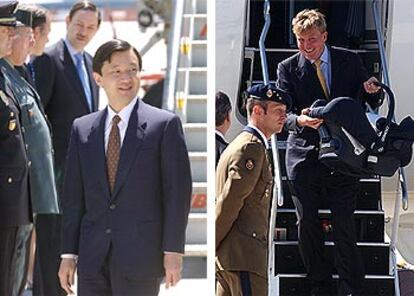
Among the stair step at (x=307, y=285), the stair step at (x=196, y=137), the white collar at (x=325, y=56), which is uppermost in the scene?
the white collar at (x=325, y=56)

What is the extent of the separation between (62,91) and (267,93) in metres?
0.83

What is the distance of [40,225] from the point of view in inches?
149

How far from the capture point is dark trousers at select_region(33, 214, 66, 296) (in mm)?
3730

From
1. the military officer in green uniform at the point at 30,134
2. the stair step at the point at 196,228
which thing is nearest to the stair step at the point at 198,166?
the stair step at the point at 196,228

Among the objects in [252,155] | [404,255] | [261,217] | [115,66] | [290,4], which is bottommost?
[404,255]

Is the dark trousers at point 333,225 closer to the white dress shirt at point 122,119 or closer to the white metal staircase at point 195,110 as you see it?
the white metal staircase at point 195,110

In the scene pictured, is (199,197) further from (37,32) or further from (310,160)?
(37,32)

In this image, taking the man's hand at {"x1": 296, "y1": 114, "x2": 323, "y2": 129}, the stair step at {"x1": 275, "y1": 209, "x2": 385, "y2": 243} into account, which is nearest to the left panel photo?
the man's hand at {"x1": 296, "y1": 114, "x2": 323, "y2": 129}

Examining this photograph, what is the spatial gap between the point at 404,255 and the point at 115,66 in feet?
6.28

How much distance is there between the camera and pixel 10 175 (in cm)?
371

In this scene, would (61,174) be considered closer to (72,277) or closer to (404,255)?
(72,277)

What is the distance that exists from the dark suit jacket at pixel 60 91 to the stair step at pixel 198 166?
434 mm

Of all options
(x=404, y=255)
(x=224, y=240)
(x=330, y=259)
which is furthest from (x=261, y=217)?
(x=404, y=255)

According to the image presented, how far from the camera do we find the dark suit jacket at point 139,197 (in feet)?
11.7
